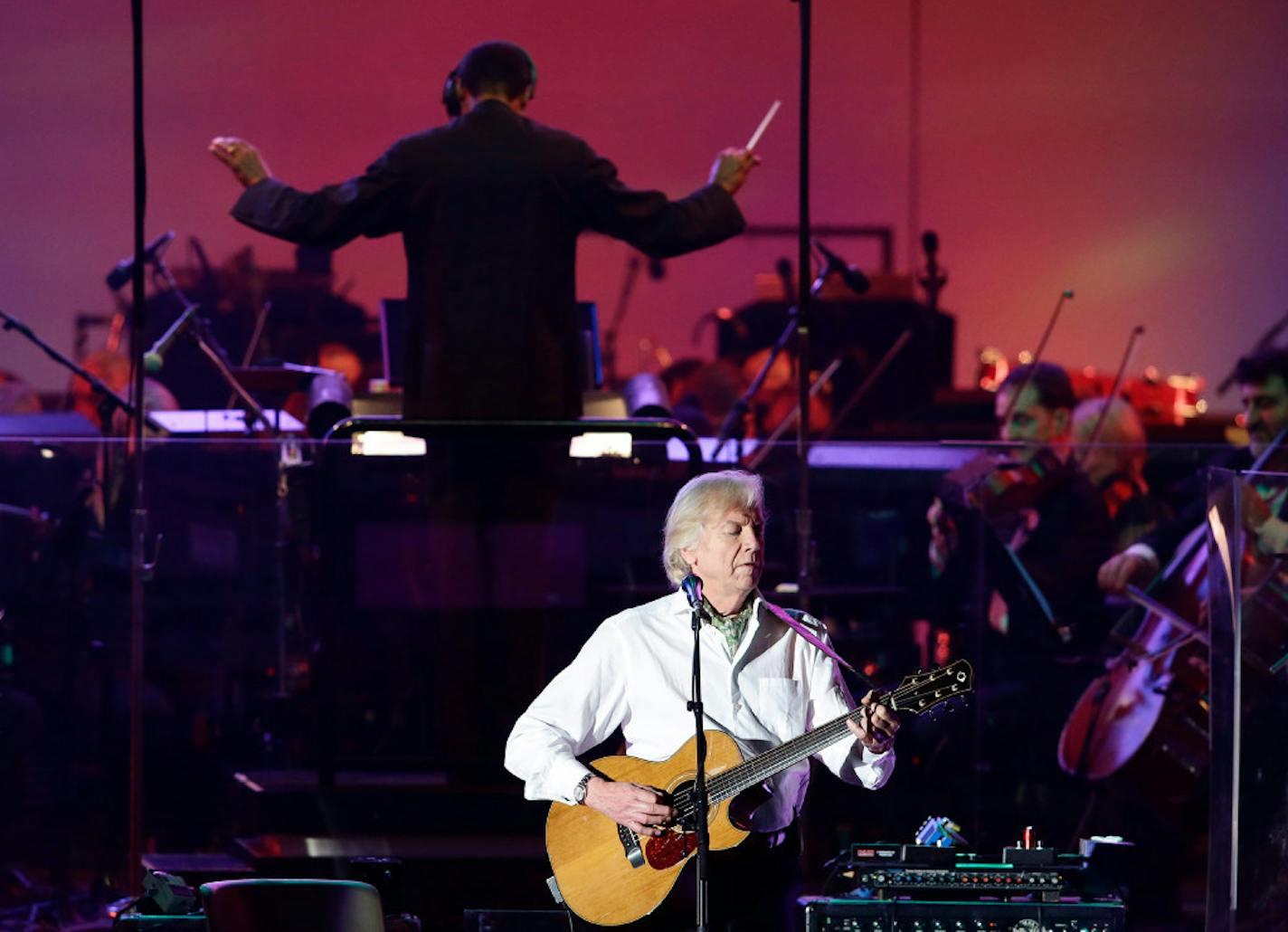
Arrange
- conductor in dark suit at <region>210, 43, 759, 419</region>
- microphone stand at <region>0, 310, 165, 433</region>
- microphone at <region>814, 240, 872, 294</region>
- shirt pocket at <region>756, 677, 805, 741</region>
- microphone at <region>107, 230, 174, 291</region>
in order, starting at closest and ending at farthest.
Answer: shirt pocket at <region>756, 677, 805, 741</region>, conductor in dark suit at <region>210, 43, 759, 419</region>, microphone stand at <region>0, 310, 165, 433</region>, microphone at <region>107, 230, 174, 291</region>, microphone at <region>814, 240, 872, 294</region>

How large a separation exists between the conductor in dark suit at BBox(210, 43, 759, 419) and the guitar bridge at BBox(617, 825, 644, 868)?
1909 mm

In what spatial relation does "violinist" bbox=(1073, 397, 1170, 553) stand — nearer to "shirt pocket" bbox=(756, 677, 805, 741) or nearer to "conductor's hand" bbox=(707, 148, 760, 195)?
"conductor's hand" bbox=(707, 148, 760, 195)

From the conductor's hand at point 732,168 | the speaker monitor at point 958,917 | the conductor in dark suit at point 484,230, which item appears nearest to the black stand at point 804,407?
the conductor's hand at point 732,168

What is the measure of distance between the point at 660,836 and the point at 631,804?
5.3 inches

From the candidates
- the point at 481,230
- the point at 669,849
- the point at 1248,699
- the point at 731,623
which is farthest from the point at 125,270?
the point at 1248,699

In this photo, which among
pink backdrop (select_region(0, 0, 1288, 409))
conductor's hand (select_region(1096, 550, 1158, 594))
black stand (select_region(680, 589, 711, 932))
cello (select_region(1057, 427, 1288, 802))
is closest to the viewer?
black stand (select_region(680, 589, 711, 932))

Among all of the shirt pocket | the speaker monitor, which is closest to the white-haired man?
the shirt pocket

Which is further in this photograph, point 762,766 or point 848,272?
point 848,272

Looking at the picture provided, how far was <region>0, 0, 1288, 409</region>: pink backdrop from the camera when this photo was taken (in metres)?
10.2

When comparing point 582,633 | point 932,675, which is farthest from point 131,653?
point 932,675

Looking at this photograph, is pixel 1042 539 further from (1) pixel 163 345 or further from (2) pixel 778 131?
(2) pixel 778 131

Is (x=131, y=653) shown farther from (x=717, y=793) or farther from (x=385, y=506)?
(x=717, y=793)

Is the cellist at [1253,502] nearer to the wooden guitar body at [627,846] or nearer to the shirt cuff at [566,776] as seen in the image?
the wooden guitar body at [627,846]

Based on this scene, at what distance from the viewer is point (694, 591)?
13.9 feet
